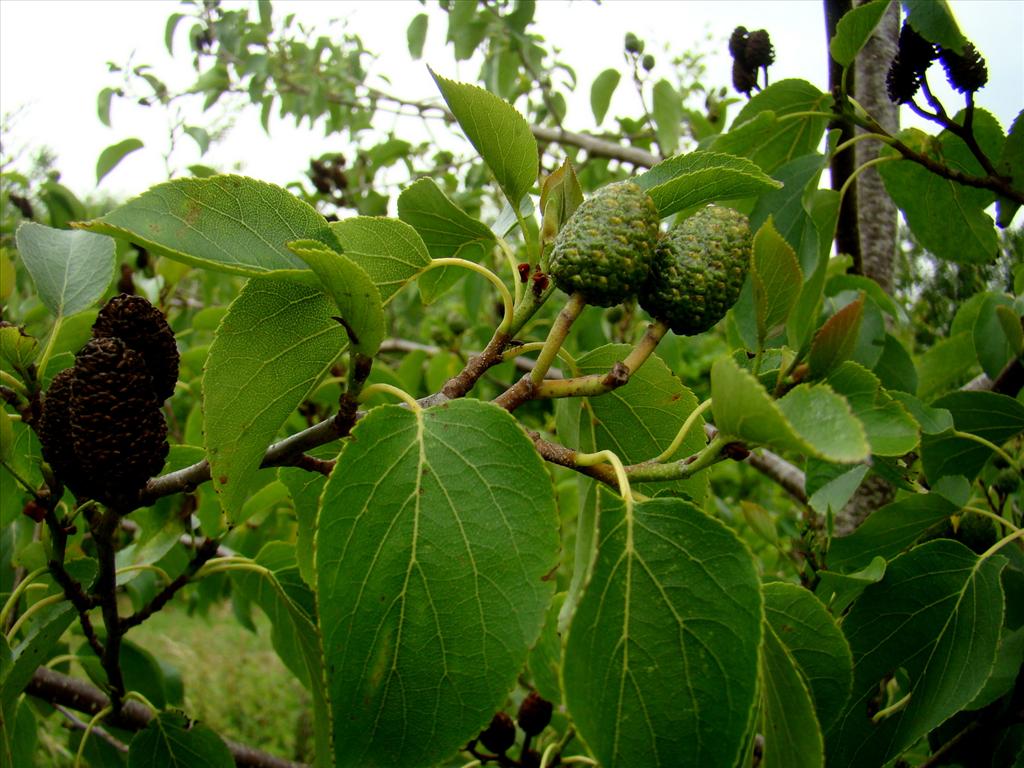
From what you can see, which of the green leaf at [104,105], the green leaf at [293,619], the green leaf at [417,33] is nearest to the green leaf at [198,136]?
the green leaf at [104,105]

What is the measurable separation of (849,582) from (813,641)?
0.24m

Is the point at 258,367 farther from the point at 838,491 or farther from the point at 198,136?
the point at 198,136

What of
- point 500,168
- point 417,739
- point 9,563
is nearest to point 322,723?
point 417,739

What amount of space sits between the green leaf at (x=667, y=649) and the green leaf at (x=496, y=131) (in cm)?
48

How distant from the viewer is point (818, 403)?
0.72 m

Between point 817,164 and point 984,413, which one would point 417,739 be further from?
point 817,164

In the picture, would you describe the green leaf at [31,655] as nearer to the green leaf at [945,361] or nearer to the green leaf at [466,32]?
the green leaf at [945,361]

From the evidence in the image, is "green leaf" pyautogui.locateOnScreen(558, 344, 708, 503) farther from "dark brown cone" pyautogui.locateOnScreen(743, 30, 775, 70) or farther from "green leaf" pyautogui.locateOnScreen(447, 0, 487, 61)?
"green leaf" pyautogui.locateOnScreen(447, 0, 487, 61)

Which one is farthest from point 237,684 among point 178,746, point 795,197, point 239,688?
point 795,197

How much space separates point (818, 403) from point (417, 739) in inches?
18.4

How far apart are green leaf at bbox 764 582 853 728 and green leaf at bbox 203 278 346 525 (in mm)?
592

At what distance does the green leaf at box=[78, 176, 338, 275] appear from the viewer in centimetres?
82

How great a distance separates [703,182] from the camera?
939mm

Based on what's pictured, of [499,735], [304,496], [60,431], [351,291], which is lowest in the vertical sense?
[499,735]
